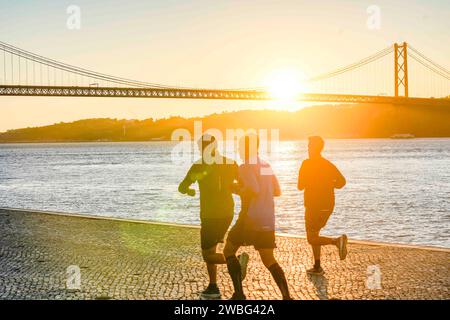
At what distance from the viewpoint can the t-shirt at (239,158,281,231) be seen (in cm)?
598

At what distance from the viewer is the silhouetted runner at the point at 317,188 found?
7.36 meters

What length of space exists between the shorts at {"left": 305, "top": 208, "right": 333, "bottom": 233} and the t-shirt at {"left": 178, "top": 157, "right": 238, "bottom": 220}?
1434 mm

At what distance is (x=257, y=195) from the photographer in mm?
5984

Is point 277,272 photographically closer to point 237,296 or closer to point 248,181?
point 237,296

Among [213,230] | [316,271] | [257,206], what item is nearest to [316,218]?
[316,271]

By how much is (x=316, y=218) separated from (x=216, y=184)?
5.36 feet

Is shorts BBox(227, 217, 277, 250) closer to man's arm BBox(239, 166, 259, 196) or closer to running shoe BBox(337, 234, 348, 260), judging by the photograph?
man's arm BBox(239, 166, 259, 196)

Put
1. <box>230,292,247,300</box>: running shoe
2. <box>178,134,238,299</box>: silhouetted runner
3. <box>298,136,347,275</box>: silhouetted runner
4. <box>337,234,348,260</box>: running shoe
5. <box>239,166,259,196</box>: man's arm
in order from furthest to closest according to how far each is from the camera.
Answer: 1. <box>337,234,348,260</box>: running shoe
2. <box>298,136,347,275</box>: silhouetted runner
3. <box>178,134,238,299</box>: silhouetted runner
4. <box>230,292,247,300</box>: running shoe
5. <box>239,166,259,196</box>: man's arm

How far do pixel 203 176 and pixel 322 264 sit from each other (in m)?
2.30

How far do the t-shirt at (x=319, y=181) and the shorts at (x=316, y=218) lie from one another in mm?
45

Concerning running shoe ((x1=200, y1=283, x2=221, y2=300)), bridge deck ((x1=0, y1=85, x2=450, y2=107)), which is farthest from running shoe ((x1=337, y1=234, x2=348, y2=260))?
bridge deck ((x1=0, y1=85, x2=450, y2=107))

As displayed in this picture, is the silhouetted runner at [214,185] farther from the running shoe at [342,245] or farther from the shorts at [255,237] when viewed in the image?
the running shoe at [342,245]

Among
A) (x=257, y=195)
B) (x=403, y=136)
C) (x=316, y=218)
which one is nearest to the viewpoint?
(x=257, y=195)
